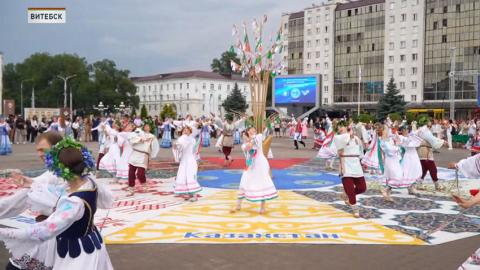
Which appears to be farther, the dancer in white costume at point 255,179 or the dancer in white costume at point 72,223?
the dancer in white costume at point 255,179

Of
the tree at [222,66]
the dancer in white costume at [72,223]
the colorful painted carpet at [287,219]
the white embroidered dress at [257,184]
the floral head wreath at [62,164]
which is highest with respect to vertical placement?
the tree at [222,66]

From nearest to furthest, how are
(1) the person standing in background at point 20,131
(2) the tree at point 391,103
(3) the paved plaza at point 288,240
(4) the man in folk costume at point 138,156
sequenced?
(3) the paved plaza at point 288,240
(4) the man in folk costume at point 138,156
(1) the person standing in background at point 20,131
(2) the tree at point 391,103

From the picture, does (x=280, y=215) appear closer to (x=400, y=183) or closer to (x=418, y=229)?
(x=418, y=229)

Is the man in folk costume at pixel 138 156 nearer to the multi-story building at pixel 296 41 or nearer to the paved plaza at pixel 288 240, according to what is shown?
the paved plaza at pixel 288 240

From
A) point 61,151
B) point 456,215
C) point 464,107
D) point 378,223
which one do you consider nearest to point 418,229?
point 378,223

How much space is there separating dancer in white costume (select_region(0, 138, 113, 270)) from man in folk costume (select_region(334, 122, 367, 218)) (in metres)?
6.22

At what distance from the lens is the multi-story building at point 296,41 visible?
88.8 metres

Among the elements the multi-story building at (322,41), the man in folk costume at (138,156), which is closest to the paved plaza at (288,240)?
the man in folk costume at (138,156)

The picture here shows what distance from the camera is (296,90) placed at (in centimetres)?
4172

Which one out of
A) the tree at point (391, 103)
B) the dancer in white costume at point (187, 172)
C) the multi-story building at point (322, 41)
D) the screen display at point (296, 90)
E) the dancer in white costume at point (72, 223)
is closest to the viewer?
the dancer in white costume at point (72, 223)

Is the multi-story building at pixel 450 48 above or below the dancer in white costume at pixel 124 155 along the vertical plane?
above

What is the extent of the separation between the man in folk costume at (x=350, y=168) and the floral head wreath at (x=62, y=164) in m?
6.24

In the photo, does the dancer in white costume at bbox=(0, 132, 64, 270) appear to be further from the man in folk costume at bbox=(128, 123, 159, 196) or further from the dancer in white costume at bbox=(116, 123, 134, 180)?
the dancer in white costume at bbox=(116, 123, 134, 180)

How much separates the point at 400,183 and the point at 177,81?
11247cm
